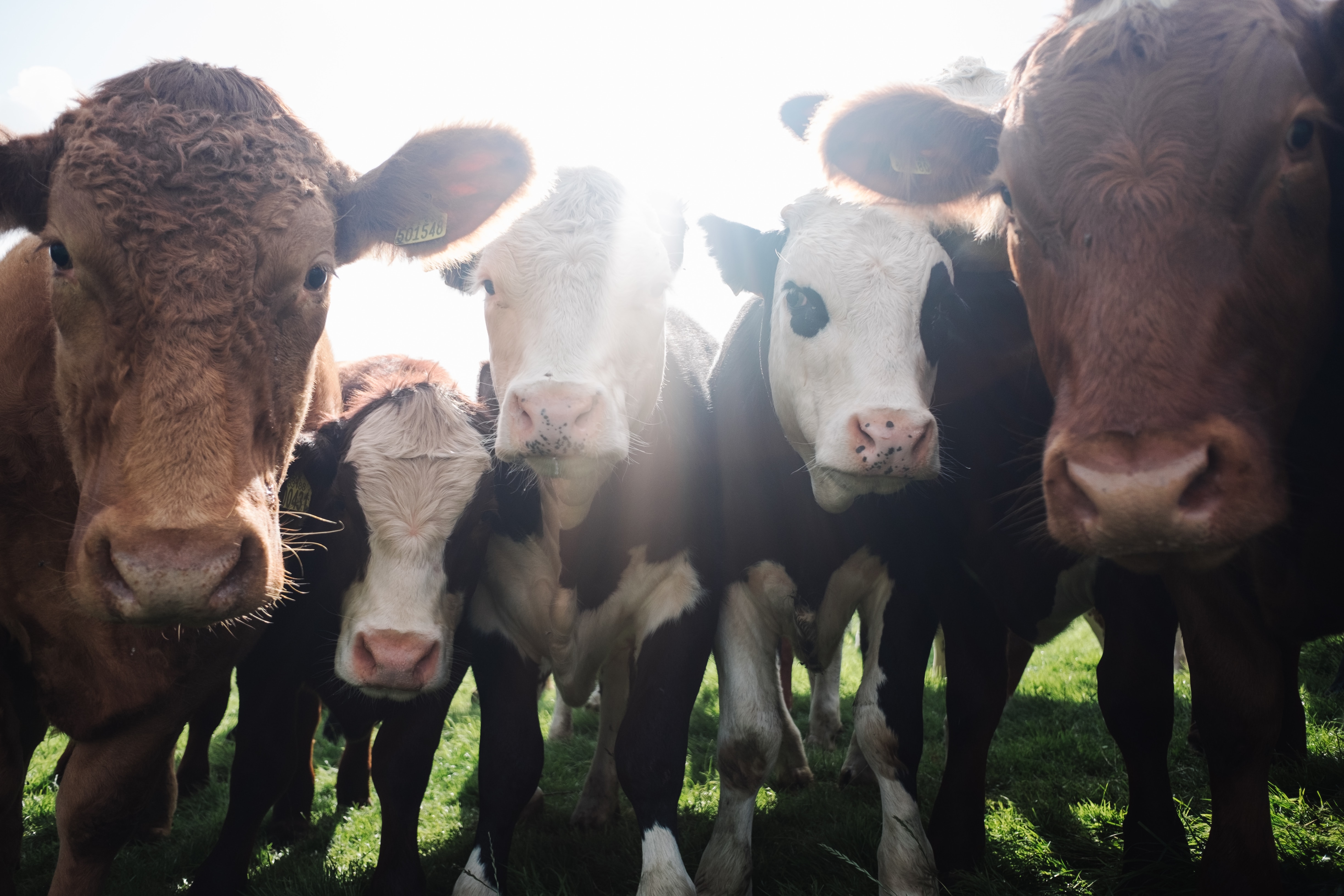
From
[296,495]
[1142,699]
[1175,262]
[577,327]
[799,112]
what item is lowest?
[1142,699]

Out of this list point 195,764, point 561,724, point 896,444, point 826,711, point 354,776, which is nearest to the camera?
point 896,444

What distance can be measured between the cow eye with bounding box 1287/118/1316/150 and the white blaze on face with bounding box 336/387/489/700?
292 cm

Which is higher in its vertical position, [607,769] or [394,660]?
[394,660]

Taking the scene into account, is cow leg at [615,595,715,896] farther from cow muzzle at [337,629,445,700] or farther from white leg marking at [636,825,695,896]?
cow muzzle at [337,629,445,700]

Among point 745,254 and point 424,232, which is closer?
point 424,232

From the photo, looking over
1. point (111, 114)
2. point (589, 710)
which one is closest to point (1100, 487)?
point (111, 114)

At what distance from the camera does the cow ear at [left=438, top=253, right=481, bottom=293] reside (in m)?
3.63

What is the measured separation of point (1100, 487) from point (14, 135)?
3145mm

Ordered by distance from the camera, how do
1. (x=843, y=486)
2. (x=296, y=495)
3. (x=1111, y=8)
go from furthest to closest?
(x=296, y=495)
(x=843, y=486)
(x=1111, y=8)

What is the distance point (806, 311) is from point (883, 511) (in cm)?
93

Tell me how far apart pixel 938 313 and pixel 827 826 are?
2.13 metres

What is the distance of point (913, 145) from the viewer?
2.99m

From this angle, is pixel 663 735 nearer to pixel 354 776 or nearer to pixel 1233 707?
pixel 1233 707

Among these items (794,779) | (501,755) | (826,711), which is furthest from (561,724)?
(501,755)
